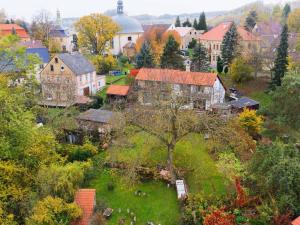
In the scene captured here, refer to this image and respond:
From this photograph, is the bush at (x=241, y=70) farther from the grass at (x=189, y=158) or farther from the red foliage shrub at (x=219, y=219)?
the red foliage shrub at (x=219, y=219)

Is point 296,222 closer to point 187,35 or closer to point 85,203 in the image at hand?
point 85,203

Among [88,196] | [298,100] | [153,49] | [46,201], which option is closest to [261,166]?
[298,100]

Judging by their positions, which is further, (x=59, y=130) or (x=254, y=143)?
(x=59, y=130)

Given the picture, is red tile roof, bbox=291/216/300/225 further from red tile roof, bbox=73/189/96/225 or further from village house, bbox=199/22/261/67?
village house, bbox=199/22/261/67

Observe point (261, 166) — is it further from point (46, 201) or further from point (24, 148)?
point (24, 148)

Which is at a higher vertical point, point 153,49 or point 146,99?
point 153,49

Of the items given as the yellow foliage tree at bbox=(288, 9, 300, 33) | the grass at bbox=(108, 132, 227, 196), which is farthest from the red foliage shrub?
the yellow foliage tree at bbox=(288, 9, 300, 33)

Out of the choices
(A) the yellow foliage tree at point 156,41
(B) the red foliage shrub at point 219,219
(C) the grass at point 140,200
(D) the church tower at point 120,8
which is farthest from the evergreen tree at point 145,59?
(B) the red foliage shrub at point 219,219
